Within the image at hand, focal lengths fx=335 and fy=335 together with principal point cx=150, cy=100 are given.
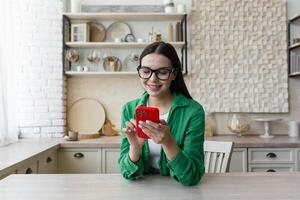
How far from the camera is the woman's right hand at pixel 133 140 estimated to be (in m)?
1.23

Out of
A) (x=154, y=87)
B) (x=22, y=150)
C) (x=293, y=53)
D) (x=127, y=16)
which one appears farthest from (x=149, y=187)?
(x=293, y=53)

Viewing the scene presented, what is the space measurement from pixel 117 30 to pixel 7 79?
1.27 metres

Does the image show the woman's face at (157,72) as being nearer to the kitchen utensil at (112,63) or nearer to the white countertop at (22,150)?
the white countertop at (22,150)

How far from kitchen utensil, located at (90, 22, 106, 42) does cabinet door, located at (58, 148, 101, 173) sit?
123 centimetres

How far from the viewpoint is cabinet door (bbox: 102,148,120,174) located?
9.73ft

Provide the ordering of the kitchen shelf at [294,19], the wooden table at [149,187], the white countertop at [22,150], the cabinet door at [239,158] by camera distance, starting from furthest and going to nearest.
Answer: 1. the kitchen shelf at [294,19]
2. the cabinet door at [239,158]
3. the white countertop at [22,150]
4. the wooden table at [149,187]

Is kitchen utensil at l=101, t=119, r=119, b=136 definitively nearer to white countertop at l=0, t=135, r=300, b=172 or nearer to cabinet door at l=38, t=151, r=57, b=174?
white countertop at l=0, t=135, r=300, b=172

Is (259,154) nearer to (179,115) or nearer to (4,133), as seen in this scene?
(179,115)

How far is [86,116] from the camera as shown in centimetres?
355

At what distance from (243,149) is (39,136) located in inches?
77.0

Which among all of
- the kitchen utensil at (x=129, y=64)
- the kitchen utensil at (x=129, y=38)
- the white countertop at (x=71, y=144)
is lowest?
the white countertop at (x=71, y=144)

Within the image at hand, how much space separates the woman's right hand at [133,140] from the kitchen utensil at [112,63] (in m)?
2.24

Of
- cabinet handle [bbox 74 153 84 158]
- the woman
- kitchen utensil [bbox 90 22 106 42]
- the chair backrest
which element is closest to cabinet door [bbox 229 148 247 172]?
the chair backrest

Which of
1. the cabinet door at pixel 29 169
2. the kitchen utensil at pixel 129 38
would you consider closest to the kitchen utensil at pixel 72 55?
the kitchen utensil at pixel 129 38
